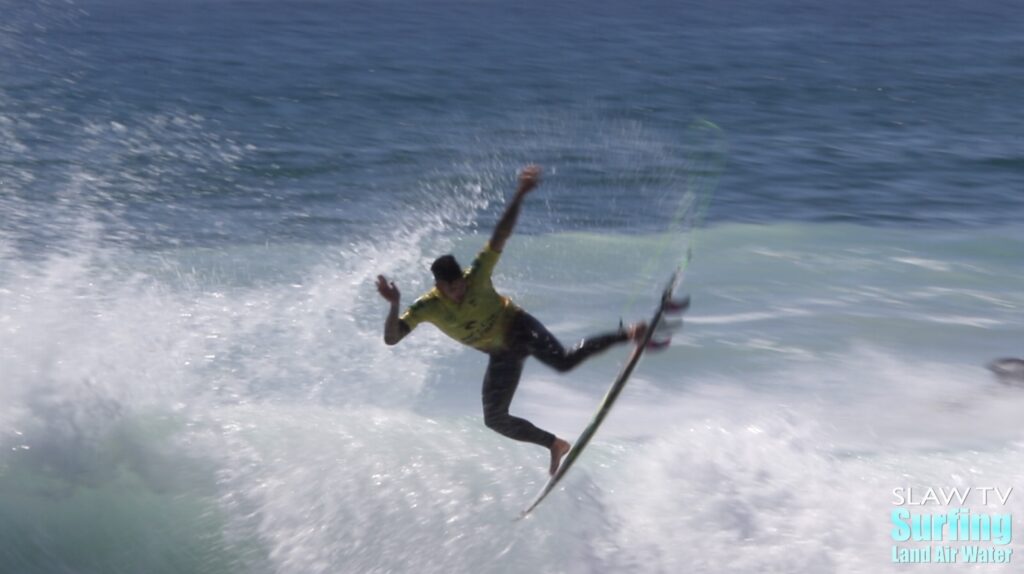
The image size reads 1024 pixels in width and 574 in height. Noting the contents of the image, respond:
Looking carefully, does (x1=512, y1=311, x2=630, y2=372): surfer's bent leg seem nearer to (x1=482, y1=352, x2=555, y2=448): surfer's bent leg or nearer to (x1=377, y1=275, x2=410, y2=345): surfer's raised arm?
(x1=482, y1=352, x2=555, y2=448): surfer's bent leg

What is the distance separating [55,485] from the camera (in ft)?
25.0

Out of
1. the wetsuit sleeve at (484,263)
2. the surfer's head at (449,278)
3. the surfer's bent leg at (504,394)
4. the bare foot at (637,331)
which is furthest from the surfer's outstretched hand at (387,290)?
the bare foot at (637,331)

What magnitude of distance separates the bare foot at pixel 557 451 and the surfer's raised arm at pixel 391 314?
3.43 ft

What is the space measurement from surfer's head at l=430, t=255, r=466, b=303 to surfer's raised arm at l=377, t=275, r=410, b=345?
0.24m

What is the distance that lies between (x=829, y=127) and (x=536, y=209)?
7639 millimetres

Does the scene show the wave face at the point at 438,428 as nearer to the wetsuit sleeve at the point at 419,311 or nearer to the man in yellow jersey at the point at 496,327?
the man in yellow jersey at the point at 496,327

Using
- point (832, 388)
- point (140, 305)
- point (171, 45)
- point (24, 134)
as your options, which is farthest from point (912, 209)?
point (171, 45)

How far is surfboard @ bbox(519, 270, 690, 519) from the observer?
6570mm

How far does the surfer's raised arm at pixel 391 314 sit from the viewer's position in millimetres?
5941

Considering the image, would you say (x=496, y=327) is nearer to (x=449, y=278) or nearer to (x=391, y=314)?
(x=449, y=278)

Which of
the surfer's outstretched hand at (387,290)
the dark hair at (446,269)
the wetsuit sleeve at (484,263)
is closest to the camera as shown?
the surfer's outstretched hand at (387,290)

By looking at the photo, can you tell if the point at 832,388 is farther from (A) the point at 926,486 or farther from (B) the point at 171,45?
(B) the point at 171,45

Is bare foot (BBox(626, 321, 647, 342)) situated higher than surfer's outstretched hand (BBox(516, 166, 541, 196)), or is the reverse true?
surfer's outstretched hand (BBox(516, 166, 541, 196))

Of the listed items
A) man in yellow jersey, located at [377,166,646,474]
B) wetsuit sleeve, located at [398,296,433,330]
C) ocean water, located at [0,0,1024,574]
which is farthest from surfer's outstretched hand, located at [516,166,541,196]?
ocean water, located at [0,0,1024,574]
